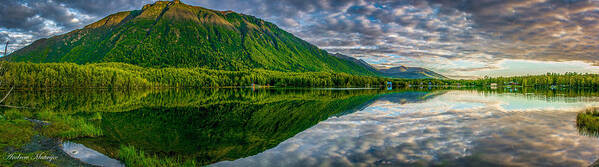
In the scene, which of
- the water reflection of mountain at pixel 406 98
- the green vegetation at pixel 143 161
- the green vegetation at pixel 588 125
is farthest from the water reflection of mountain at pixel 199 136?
the water reflection of mountain at pixel 406 98

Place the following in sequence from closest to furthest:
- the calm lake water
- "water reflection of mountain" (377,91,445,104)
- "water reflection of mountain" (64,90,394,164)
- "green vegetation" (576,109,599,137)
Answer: the calm lake water
"water reflection of mountain" (64,90,394,164)
"green vegetation" (576,109,599,137)
"water reflection of mountain" (377,91,445,104)

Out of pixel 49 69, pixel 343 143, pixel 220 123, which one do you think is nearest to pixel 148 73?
pixel 49 69

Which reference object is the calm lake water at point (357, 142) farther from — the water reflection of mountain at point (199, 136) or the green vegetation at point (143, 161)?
the green vegetation at point (143, 161)

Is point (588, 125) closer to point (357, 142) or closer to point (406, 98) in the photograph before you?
Result: point (357, 142)

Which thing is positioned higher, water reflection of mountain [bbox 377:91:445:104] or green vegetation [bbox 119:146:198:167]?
water reflection of mountain [bbox 377:91:445:104]

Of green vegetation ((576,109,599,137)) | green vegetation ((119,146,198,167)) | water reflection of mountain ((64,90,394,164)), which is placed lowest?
water reflection of mountain ((64,90,394,164))

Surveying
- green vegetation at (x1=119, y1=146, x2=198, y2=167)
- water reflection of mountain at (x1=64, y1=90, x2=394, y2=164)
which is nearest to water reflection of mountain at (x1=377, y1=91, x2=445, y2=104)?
water reflection of mountain at (x1=64, y1=90, x2=394, y2=164)

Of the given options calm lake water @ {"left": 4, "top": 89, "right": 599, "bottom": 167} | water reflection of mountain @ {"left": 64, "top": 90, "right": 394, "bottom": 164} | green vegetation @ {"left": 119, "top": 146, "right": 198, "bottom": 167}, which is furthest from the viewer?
water reflection of mountain @ {"left": 64, "top": 90, "right": 394, "bottom": 164}

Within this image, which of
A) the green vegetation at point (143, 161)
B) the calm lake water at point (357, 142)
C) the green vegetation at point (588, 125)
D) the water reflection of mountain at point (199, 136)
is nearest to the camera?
the green vegetation at point (143, 161)

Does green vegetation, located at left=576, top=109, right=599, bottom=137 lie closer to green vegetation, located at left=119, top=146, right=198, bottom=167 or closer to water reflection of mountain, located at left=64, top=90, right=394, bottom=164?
water reflection of mountain, located at left=64, top=90, right=394, bottom=164

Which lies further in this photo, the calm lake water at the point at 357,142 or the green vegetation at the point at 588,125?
the green vegetation at the point at 588,125

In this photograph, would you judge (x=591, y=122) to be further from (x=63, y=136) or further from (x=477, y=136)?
(x=63, y=136)

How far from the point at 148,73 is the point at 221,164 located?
206 metres

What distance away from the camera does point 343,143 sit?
17.9 metres
